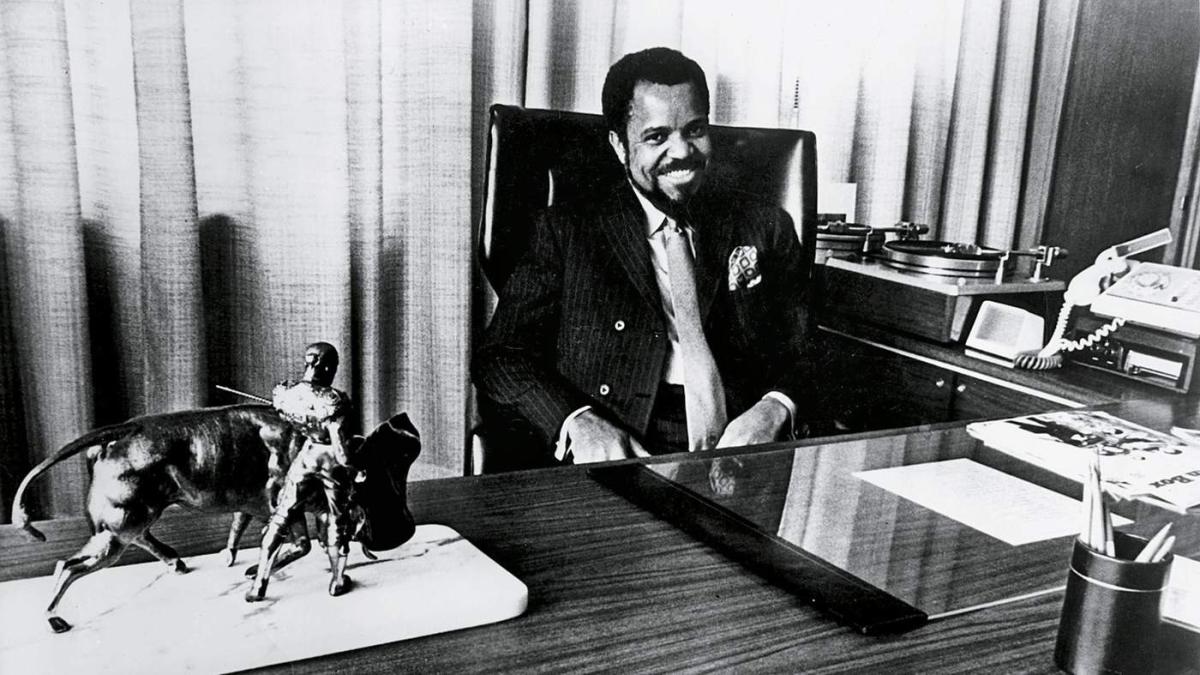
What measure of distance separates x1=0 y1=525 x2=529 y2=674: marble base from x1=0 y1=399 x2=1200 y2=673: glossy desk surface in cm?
1

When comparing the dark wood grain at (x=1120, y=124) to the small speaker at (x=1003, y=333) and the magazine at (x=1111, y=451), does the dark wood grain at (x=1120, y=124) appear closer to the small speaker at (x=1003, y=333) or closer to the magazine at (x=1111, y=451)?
the small speaker at (x=1003, y=333)

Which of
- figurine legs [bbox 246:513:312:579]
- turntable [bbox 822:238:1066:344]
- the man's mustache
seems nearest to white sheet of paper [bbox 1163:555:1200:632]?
figurine legs [bbox 246:513:312:579]

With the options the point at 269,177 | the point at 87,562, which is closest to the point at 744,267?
the point at 269,177

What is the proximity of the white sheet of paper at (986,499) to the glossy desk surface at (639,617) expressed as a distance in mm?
49

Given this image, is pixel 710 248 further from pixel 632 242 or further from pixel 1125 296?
pixel 1125 296

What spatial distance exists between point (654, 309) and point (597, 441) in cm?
27

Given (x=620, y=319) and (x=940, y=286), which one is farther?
(x=940, y=286)

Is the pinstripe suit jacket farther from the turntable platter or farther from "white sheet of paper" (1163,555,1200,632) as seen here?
"white sheet of paper" (1163,555,1200,632)

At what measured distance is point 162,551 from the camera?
2.21 ft

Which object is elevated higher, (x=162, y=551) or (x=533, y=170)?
(x=533, y=170)

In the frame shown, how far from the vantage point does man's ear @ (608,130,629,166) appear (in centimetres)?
154

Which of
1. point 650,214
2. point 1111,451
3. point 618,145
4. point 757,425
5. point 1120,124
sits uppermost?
point 1120,124

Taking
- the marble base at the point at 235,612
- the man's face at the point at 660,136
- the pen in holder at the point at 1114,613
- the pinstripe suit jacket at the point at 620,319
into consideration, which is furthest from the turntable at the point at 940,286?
the marble base at the point at 235,612

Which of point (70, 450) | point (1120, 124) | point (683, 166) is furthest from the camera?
point (1120, 124)
